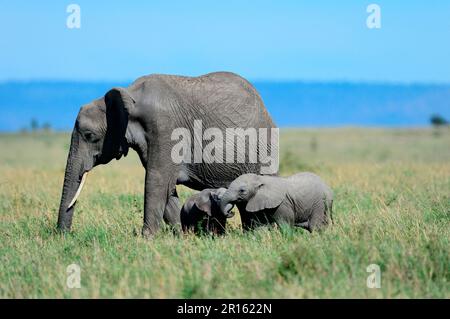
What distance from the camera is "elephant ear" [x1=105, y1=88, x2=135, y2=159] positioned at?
31.9 ft

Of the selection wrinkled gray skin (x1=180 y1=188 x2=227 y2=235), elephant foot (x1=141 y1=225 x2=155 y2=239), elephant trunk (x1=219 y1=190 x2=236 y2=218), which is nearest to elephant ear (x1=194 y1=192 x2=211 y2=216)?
wrinkled gray skin (x1=180 y1=188 x2=227 y2=235)

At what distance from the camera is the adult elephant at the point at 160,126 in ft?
32.2

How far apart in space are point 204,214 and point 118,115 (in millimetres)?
1628

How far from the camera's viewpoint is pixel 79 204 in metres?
12.7

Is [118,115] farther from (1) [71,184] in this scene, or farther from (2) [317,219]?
(2) [317,219]

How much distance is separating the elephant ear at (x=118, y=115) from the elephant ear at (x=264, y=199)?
1.85 m

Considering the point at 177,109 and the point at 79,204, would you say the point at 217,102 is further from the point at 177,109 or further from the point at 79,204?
the point at 79,204

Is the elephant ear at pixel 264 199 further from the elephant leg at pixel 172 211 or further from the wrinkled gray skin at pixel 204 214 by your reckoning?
the elephant leg at pixel 172 211

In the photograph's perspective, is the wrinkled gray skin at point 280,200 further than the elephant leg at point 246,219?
No

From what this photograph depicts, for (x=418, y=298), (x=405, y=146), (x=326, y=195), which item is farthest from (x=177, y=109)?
(x=405, y=146)

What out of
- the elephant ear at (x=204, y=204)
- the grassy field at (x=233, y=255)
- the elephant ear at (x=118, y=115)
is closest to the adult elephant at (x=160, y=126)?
the elephant ear at (x=118, y=115)

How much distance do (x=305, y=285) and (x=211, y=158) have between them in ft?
11.9

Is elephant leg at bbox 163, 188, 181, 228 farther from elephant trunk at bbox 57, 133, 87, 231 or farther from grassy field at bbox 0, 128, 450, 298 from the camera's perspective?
elephant trunk at bbox 57, 133, 87, 231

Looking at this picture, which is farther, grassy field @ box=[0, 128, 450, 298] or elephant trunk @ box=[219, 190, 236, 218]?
elephant trunk @ box=[219, 190, 236, 218]
